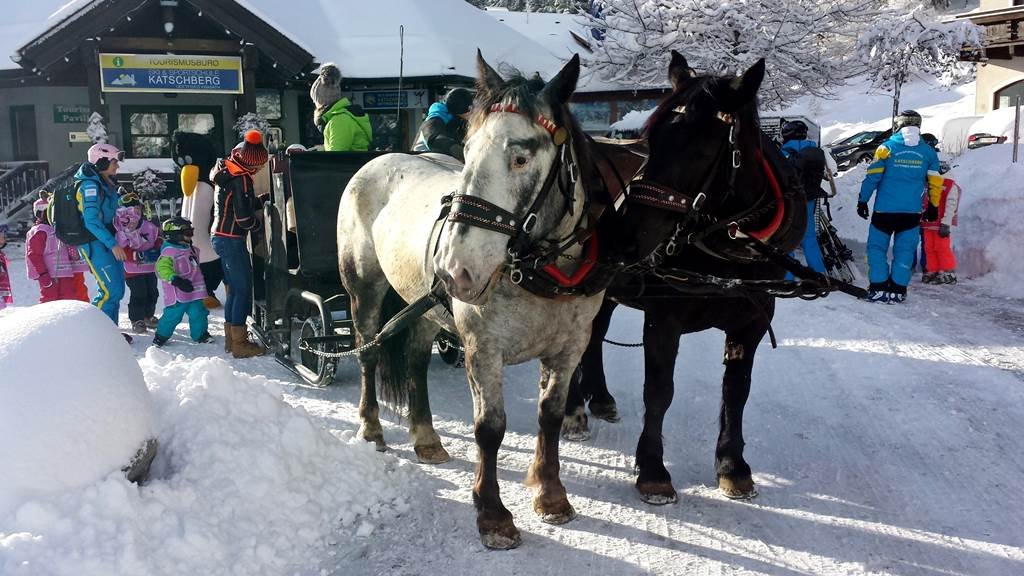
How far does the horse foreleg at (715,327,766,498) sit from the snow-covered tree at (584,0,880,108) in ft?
46.9

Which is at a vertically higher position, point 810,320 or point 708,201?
point 708,201

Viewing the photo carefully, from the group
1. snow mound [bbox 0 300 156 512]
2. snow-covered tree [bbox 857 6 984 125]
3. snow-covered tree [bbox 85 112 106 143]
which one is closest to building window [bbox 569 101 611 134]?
snow-covered tree [bbox 857 6 984 125]

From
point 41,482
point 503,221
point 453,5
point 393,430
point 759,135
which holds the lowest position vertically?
point 393,430

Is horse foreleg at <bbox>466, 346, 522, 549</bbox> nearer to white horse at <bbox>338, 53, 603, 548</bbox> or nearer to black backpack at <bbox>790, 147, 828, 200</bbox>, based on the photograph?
white horse at <bbox>338, 53, 603, 548</bbox>

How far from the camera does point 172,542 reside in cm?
324

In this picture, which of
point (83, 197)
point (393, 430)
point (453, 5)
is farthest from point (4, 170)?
point (393, 430)

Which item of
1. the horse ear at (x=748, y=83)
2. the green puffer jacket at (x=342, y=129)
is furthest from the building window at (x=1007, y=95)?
the horse ear at (x=748, y=83)

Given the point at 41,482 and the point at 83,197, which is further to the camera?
the point at 83,197

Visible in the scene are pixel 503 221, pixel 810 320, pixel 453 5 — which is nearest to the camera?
pixel 503 221

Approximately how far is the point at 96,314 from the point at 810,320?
682cm

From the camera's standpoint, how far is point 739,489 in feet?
13.7

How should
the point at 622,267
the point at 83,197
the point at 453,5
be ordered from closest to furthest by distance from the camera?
the point at 622,267 < the point at 83,197 < the point at 453,5

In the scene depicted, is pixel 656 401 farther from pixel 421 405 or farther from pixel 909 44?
pixel 909 44

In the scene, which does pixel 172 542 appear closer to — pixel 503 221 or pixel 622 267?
pixel 503 221
